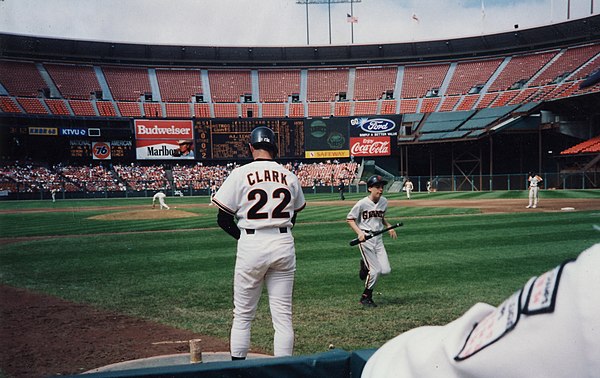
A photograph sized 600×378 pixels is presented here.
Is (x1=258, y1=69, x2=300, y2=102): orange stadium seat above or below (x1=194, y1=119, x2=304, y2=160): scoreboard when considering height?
above

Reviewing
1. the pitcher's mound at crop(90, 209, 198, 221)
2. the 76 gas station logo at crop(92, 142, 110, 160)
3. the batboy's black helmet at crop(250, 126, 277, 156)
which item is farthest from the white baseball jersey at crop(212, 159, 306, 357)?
the 76 gas station logo at crop(92, 142, 110, 160)

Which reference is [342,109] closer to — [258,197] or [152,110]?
[152,110]

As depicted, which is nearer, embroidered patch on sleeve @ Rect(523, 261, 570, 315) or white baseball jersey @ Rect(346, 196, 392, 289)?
embroidered patch on sleeve @ Rect(523, 261, 570, 315)

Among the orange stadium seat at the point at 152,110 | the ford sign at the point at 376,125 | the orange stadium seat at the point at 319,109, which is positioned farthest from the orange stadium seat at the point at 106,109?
the ford sign at the point at 376,125

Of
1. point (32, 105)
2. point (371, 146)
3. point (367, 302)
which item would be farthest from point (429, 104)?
point (367, 302)

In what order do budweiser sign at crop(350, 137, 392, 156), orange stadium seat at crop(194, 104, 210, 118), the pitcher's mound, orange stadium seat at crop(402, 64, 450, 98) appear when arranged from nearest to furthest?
the pitcher's mound → budweiser sign at crop(350, 137, 392, 156) → orange stadium seat at crop(194, 104, 210, 118) → orange stadium seat at crop(402, 64, 450, 98)

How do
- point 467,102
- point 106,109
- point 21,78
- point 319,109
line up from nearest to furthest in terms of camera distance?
point 21,78 → point 106,109 → point 467,102 → point 319,109

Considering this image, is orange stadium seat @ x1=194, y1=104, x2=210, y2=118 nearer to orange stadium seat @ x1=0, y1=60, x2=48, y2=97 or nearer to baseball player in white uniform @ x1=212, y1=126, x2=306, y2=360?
orange stadium seat @ x1=0, y1=60, x2=48, y2=97

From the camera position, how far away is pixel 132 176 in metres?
36.5

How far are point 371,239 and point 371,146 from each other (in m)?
32.7

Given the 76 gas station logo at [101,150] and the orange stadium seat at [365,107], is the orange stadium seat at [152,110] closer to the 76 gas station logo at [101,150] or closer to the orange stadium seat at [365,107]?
the 76 gas station logo at [101,150]

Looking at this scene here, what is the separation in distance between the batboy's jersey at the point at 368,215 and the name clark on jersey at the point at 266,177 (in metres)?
3.08

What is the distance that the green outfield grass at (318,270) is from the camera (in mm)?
5621

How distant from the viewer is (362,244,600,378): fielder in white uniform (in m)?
0.55
